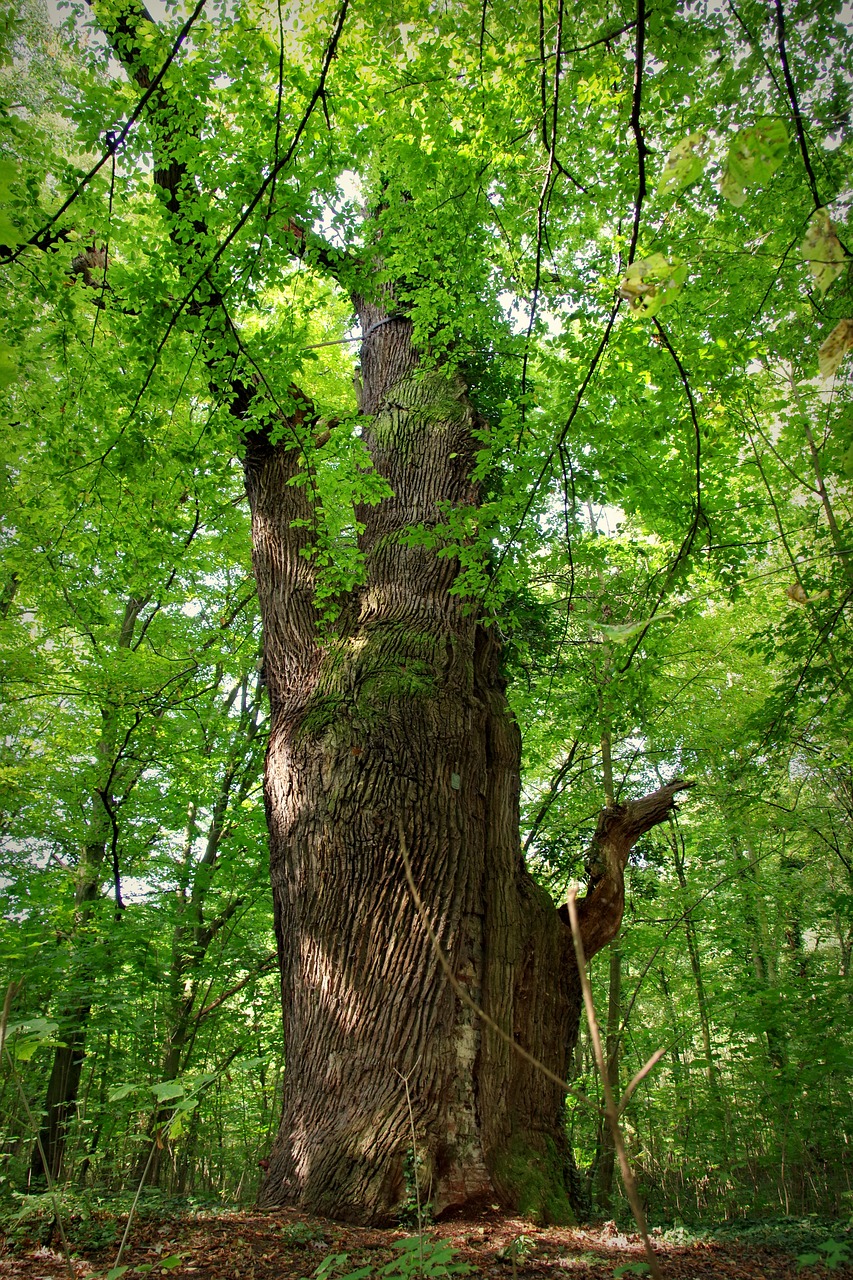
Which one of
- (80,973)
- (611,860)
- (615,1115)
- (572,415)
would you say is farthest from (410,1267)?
(80,973)

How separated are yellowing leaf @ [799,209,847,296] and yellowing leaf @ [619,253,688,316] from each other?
0.61 ft

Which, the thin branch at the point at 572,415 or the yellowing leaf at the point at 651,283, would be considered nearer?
the yellowing leaf at the point at 651,283

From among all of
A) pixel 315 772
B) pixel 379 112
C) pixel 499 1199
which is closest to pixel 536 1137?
pixel 499 1199

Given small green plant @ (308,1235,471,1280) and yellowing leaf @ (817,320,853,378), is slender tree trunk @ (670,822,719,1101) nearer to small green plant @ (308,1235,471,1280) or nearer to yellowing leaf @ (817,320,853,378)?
small green plant @ (308,1235,471,1280)

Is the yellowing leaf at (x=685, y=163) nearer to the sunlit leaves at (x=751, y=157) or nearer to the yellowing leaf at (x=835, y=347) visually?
the sunlit leaves at (x=751, y=157)

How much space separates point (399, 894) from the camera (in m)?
3.32

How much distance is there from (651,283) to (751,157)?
0.23 metres

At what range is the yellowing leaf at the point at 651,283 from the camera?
1.18 metres

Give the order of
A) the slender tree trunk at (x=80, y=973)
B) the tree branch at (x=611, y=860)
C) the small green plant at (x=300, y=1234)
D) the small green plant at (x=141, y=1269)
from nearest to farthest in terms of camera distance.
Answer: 1. the small green plant at (x=141, y=1269)
2. the small green plant at (x=300, y=1234)
3. the tree branch at (x=611, y=860)
4. the slender tree trunk at (x=80, y=973)

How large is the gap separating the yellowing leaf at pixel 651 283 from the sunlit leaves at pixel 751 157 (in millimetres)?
124

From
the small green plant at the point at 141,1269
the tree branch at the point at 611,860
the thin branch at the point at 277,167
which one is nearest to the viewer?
the thin branch at the point at 277,167

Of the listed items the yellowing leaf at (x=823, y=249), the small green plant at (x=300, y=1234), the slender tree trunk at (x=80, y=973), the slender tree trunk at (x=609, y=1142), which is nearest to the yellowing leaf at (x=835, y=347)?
the yellowing leaf at (x=823, y=249)

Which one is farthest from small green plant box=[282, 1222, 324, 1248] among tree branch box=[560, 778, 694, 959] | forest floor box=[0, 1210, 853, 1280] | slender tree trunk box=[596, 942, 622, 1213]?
slender tree trunk box=[596, 942, 622, 1213]

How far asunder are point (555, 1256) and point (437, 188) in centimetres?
539
